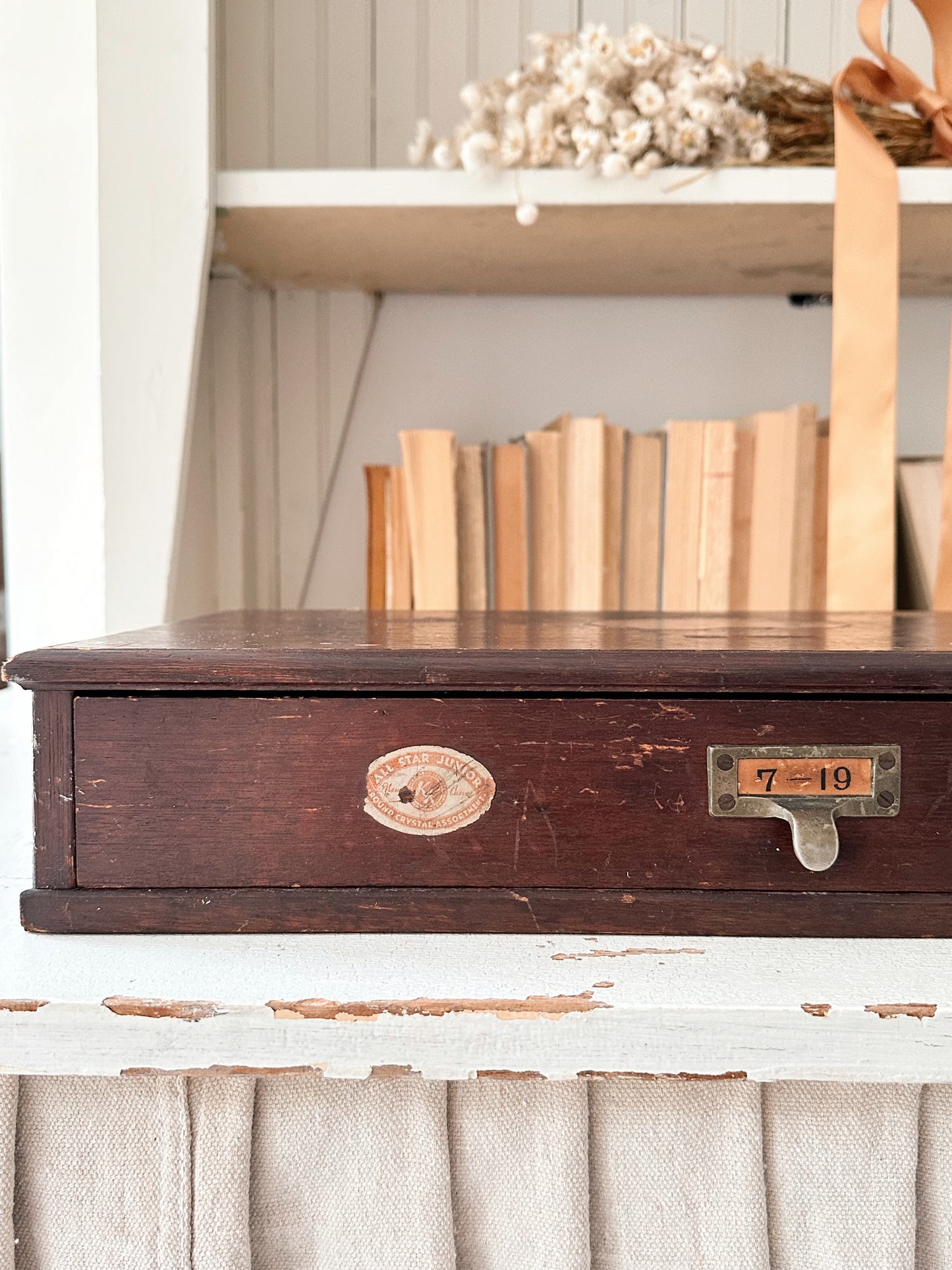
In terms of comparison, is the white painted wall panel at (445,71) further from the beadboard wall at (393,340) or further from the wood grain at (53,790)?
the wood grain at (53,790)

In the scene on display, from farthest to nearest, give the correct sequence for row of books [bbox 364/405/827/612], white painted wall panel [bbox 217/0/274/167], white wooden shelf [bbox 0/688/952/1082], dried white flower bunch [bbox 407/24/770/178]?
white painted wall panel [bbox 217/0/274/167], row of books [bbox 364/405/827/612], dried white flower bunch [bbox 407/24/770/178], white wooden shelf [bbox 0/688/952/1082]

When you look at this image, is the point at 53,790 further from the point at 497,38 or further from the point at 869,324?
the point at 497,38

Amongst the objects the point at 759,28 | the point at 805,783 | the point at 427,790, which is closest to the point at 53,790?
the point at 427,790

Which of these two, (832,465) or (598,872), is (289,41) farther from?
(598,872)

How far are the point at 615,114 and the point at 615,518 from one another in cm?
38

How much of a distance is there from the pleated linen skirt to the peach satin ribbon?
56 cm

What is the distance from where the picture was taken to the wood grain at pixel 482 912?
0.49 metres

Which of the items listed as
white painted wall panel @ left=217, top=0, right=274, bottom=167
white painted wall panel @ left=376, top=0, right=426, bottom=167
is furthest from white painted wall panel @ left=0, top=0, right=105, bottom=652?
white painted wall panel @ left=376, top=0, right=426, bottom=167

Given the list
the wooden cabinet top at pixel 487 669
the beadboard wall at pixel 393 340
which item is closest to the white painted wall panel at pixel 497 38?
the beadboard wall at pixel 393 340

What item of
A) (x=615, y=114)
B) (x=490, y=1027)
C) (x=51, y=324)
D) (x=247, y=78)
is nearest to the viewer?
(x=490, y=1027)

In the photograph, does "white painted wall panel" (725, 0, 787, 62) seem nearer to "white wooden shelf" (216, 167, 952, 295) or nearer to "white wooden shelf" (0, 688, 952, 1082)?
"white wooden shelf" (216, 167, 952, 295)

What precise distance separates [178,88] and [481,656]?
0.66 meters

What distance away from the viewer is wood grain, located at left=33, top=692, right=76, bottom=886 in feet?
1.59

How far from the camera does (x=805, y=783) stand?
48cm
